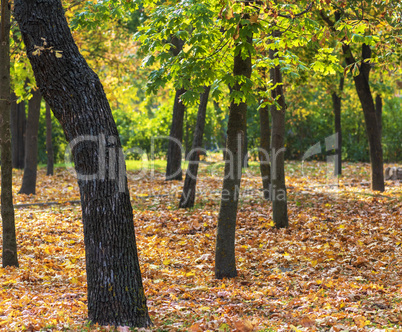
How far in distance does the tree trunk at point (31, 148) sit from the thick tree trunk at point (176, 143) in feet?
13.6

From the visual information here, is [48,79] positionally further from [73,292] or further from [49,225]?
[49,225]

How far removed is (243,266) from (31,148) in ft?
27.8

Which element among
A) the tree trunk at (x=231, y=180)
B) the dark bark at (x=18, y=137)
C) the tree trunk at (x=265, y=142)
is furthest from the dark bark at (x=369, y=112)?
the dark bark at (x=18, y=137)

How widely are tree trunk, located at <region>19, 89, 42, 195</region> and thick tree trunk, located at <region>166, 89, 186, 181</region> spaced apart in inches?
163

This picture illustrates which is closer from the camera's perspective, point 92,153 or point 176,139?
point 92,153

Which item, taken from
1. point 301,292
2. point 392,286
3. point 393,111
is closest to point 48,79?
point 301,292

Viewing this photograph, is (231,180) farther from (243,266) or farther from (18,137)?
(18,137)

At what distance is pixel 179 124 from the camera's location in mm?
14484

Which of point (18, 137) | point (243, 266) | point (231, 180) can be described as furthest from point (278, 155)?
point (18, 137)

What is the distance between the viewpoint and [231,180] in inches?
243

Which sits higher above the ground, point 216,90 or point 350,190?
point 216,90

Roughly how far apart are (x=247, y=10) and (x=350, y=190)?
8.80 m

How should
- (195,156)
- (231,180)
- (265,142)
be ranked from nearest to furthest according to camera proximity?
1. (231,180)
2. (265,142)
3. (195,156)

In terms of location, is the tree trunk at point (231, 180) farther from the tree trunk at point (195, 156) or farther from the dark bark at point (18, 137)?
the dark bark at point (18, 137)
